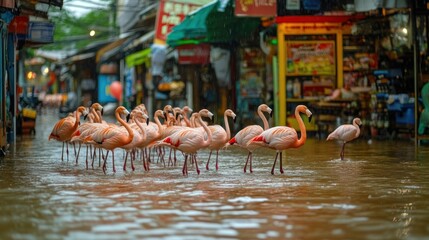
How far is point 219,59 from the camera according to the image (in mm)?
34031

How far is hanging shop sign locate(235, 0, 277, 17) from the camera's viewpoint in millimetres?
25188

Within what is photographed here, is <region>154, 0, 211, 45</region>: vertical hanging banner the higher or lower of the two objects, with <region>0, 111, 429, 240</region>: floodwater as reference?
higher

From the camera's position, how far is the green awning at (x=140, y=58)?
44750mm

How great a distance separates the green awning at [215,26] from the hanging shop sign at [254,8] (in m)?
2.62

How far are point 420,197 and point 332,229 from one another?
292 centimetres

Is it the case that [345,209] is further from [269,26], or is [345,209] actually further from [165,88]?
[165,88]

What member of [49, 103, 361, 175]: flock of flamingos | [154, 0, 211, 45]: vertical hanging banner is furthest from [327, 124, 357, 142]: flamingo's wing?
[154, 0, 211, 45]: vertical hanging banner

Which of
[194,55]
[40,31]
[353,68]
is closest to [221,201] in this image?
[40,31]

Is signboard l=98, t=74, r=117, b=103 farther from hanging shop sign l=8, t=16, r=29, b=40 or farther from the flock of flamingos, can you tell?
the flock of flamingos

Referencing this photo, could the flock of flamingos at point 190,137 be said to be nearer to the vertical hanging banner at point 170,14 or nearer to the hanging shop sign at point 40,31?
the hanging shop sign at point 40,31

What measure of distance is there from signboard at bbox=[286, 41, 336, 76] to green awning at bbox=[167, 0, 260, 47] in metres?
2.46

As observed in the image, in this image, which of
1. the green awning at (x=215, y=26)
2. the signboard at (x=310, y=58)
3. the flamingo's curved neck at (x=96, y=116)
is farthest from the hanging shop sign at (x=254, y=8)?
the flamingo's curved neck at (x=96, y=116)

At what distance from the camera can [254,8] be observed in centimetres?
2530

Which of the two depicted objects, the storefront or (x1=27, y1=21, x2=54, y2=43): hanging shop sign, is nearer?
the storefront
